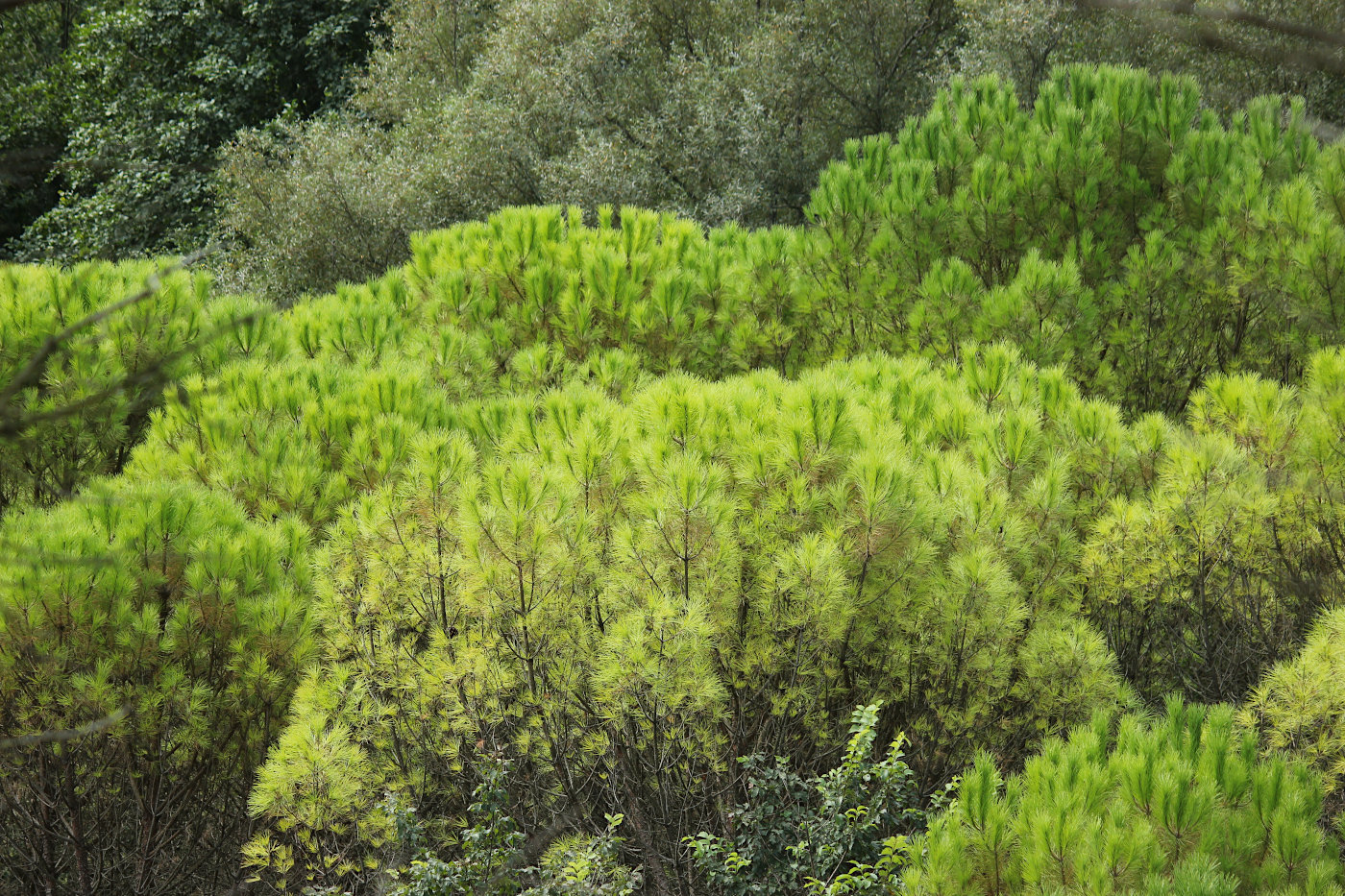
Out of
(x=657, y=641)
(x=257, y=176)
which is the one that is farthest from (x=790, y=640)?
(x=257, y=176)

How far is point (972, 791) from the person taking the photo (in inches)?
103

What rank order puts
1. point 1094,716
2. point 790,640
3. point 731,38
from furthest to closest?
Answer: point 731,38 < point 790,640 < point 1094,716

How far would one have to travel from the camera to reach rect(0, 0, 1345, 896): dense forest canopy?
11.1 ft

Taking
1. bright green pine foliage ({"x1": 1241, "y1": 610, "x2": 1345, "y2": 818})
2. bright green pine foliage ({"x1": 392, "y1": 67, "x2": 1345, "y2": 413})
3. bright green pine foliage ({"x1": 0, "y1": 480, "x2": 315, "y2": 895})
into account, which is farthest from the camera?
bright green pine foliage ({"x1": 392, "y1": 67, "x2": 1345, "y2": 413})

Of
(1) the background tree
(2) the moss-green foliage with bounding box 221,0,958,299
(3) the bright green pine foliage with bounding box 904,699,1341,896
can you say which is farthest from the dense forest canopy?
(1) the background tree

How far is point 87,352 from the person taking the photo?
5.10 meters

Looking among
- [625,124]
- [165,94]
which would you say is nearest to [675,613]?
[625,124]

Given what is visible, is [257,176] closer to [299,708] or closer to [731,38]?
[731,38]

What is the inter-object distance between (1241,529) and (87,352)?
5.27 meters

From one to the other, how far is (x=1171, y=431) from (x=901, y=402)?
3.70ft

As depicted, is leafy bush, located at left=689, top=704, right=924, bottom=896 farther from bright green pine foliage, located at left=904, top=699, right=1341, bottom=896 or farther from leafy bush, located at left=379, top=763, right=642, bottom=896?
bright green pine foliage, located at left=904, top=699, right=1341, bottom=896

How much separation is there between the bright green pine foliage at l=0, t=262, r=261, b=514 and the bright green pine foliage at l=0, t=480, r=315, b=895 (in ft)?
3.90

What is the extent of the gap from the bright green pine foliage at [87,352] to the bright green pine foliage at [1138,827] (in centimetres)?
401

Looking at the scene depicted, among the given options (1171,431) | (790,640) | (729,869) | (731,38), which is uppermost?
(731,38)
